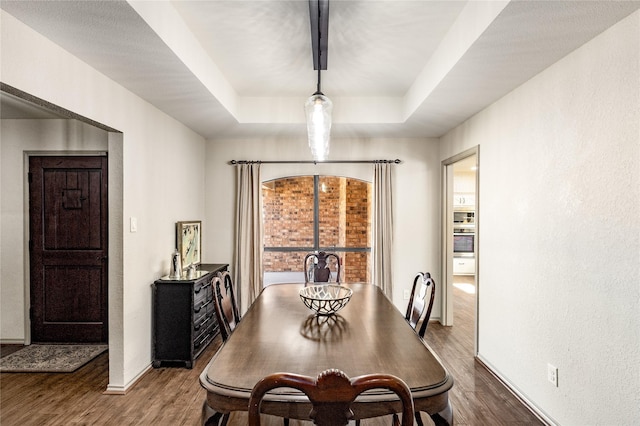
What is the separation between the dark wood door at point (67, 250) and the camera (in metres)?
3.80

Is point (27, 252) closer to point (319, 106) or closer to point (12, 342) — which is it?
point (12, 342)

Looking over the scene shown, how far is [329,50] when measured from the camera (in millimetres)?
2809

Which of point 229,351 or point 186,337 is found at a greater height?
point 229,351

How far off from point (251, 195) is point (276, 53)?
2141mm

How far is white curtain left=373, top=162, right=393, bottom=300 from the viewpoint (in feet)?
15.0

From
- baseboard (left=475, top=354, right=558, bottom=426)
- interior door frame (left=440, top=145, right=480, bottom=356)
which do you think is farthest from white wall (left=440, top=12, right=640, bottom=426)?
interior door frame (left=440, top=145, right=480, bottom=356)

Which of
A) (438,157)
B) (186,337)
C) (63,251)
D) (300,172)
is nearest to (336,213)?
(300,172)

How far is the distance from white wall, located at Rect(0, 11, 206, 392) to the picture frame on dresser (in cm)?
10

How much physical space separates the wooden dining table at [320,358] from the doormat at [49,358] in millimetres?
2215

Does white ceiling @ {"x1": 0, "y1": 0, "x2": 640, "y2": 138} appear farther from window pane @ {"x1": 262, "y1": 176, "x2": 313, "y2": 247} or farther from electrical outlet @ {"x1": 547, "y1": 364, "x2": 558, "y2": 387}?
electrical outlet @ {"x1": 547, "y1": 364, "x2": 558, "y2": 387}

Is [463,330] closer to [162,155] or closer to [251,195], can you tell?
[251,195]

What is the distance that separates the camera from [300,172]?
4762mm

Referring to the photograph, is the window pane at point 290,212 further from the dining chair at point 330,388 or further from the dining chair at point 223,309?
the dining chair at point 330,388

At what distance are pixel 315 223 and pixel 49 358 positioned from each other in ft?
10.5
